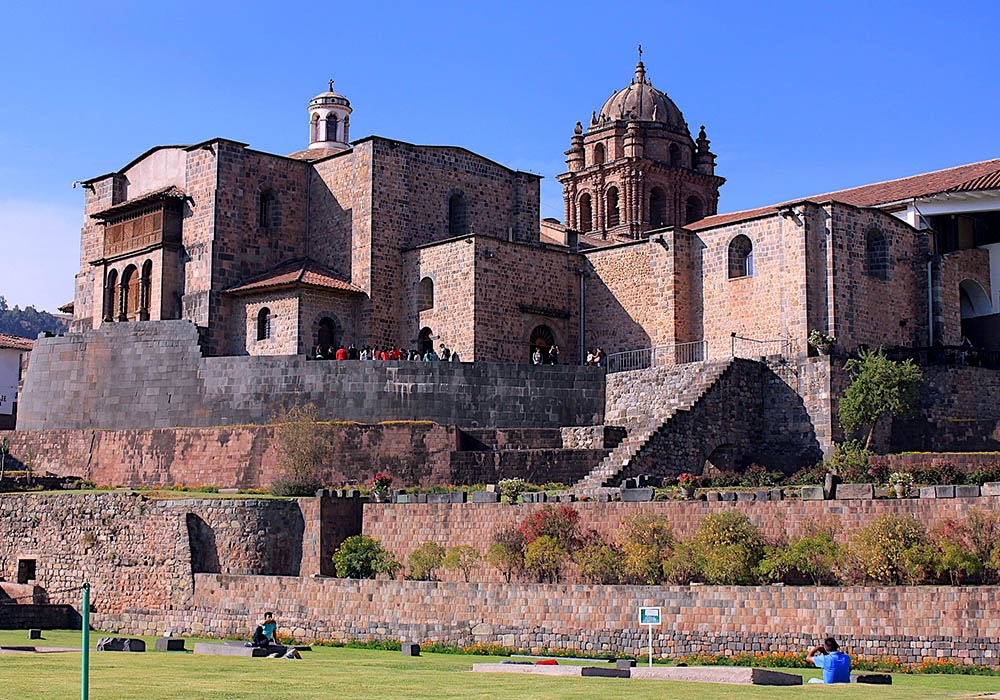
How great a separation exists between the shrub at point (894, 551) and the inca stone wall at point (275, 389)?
15.8 m

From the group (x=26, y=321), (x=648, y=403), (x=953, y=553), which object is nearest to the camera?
(x=953, y=553)

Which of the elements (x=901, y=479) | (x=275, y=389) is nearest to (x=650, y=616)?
(x=901, y=479)

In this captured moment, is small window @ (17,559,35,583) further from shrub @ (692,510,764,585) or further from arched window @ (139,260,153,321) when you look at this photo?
shrub @ (692,510,764,585)

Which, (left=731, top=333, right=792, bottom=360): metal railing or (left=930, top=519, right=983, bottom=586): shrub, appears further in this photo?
(left=731, top=333, right=792, bottom=360): metal railing

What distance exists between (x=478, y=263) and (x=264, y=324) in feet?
23.4

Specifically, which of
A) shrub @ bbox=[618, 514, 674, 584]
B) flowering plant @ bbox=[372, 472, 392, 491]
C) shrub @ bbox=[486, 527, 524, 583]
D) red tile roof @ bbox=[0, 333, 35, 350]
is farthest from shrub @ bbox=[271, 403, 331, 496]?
red tile roof @ bbox=[0, 333, 35, 350]

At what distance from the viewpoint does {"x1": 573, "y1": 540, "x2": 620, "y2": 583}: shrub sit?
2703 centimetres

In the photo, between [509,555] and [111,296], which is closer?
[509,555]

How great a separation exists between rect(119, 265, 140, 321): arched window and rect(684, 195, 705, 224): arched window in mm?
26732

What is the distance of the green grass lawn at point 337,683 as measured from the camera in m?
16.3

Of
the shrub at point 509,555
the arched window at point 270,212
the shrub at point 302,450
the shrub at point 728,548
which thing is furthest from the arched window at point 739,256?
the shrub at point 728,548

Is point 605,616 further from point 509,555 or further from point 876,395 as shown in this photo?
point 876,395

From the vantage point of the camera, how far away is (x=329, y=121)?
178ft

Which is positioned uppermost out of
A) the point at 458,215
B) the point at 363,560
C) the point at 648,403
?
the point at 458,215
